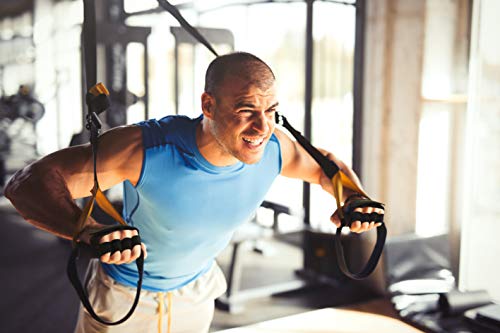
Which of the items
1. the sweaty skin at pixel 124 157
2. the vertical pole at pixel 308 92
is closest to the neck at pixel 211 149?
the sweaty skin at pixel 124 157

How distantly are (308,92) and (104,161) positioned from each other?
7.59 ft

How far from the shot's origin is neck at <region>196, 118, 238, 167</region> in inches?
50.6

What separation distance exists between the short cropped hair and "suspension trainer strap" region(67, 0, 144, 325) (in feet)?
0.82

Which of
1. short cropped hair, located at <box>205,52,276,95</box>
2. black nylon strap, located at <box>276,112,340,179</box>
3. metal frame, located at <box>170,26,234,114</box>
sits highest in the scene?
metal frame, located at <box>170,26,234,114</box>

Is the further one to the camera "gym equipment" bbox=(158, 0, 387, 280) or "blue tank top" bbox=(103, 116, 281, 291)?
"blue tank top" bbox=(103, 116, 281, 291)

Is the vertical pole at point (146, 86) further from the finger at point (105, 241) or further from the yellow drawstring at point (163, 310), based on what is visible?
the finger at point (105, 241)

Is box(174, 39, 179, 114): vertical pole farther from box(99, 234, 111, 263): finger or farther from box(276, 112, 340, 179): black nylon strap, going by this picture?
box(99, 234, 111, 263): finger

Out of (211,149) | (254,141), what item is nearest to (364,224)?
(254,141)

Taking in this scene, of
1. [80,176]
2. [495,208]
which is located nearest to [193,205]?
[80,176]

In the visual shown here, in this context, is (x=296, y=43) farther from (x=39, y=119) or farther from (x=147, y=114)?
(x=39, y=119)

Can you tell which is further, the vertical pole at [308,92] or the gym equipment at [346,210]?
the vertical pole at [308,92]

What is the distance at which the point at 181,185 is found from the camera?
1.29m

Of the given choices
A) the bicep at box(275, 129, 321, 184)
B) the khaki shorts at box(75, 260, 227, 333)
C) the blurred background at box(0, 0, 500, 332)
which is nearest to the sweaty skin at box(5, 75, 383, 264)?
the bicep at box(275, 129, 321, 184)

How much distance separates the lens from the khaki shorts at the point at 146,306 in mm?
1431
